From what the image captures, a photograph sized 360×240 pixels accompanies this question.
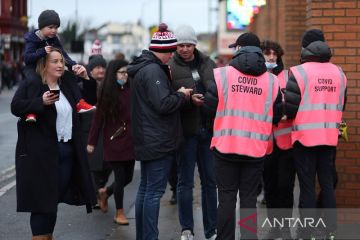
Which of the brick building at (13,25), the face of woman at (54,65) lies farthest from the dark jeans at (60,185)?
the brick building at (13,25)

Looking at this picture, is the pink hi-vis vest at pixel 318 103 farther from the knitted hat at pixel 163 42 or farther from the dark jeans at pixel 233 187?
the knitted hat at pixel 163 42

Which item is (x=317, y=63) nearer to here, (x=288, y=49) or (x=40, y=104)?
(x=40, y=104)

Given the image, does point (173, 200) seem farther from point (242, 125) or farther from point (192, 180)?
point (242, 125)

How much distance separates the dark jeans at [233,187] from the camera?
6.48 meters

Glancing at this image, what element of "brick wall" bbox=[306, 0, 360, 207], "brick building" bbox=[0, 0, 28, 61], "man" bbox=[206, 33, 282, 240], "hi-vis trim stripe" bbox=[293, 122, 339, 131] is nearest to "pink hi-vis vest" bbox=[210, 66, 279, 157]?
"man" bbox=[206, 33, 282, 240]

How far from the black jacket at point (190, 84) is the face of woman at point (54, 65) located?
1183 millimetres

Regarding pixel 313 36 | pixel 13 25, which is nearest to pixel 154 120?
pixel 313 36

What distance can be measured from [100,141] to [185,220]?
257 cm

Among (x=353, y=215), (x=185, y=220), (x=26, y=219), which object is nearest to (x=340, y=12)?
(x=353, y=215)

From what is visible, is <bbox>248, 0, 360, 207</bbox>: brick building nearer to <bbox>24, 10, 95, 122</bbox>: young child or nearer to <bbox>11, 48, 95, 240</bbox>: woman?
<bbox>24, 10, 95, 122</bbox>: young child

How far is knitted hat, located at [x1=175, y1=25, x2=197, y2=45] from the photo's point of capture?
733 cm

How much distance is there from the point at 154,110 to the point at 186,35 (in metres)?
0.93

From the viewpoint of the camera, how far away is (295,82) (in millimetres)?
6812

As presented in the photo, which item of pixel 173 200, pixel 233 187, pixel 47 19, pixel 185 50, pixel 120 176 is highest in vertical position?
pixel 47 19
